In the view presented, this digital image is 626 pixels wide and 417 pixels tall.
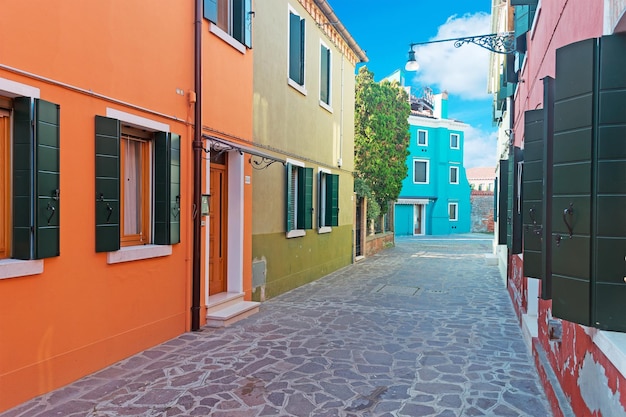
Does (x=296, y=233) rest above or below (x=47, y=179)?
below

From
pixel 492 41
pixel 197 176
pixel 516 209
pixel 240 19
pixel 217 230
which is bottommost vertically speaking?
pixel 217 230

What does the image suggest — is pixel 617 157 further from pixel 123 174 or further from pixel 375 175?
pixel 375 175

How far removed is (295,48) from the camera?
9711 millimetres

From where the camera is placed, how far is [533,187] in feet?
13.8

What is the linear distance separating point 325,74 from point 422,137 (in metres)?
22.5

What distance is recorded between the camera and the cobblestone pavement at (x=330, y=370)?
12.7ft

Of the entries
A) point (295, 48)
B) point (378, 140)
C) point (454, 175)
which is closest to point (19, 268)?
point (295, 48)

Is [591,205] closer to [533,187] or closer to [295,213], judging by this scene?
[533,187]

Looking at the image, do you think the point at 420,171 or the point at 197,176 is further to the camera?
the point at 420,171

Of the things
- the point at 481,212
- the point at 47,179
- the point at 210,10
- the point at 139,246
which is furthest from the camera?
the point at 481,212

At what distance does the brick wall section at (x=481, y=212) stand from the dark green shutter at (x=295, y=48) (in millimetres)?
28727

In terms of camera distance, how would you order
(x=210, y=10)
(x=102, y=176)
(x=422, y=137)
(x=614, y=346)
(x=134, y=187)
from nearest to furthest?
(x=614, y=346), (x=102, y=176), (x=134, y=187), (x=210, y=10), (x=422, y=137)

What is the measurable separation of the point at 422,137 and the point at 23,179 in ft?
102

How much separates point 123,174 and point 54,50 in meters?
1.56
